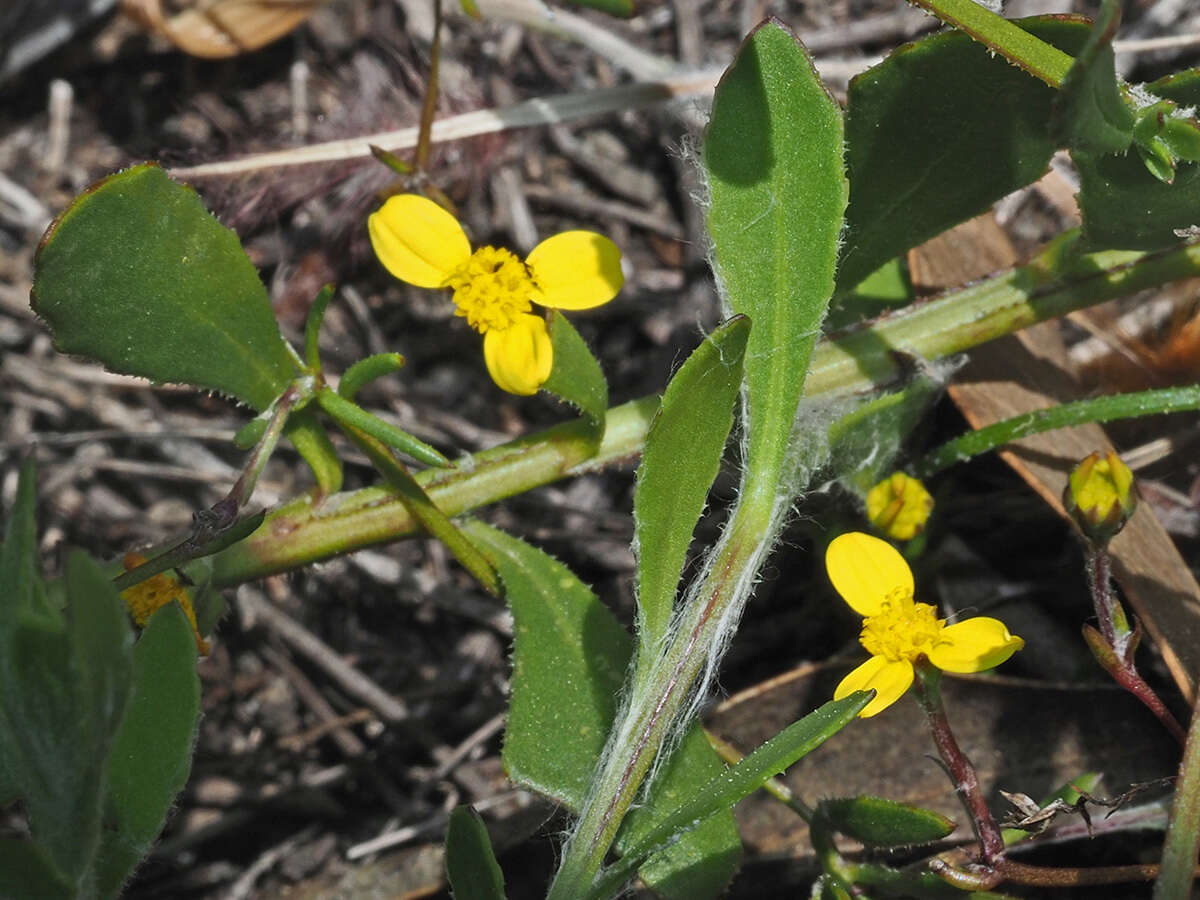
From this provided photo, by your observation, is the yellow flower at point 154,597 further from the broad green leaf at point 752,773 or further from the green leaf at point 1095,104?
the green leaf at point 1095,104

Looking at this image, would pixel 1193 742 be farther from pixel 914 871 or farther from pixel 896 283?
pixel 896 283

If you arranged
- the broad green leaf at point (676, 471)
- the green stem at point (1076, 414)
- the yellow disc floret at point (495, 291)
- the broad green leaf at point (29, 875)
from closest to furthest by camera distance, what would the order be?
the broad green leaf at point (29, 875), the broad green leaf at point (676, 471), the yellow disc floret at point (495, 291), the green stem at point (1076, 414)

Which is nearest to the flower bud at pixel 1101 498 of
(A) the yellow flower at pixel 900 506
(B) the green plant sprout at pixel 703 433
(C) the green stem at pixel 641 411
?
(B) the green plant sprout at pixel 703 433

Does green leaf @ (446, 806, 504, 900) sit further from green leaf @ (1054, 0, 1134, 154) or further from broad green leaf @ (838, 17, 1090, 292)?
green leaf @ (1054, 0, 1134, 154)

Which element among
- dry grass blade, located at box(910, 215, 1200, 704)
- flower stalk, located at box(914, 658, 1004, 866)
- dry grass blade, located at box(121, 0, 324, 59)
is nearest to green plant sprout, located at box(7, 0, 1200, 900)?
flower stalk, located at box(914, 658, 1004, 866)

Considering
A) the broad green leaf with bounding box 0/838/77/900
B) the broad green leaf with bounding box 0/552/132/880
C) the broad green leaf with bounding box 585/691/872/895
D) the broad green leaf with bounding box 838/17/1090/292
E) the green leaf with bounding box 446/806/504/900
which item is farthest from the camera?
the broad green leaf with bounding box 838/17/1090/292

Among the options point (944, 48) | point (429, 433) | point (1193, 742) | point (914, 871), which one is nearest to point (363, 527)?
point (429, 433)
